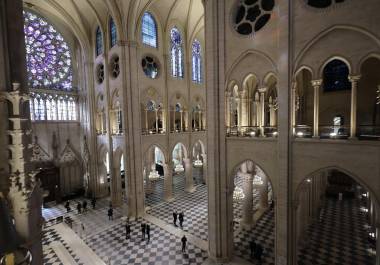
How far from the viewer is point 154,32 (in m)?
17.3

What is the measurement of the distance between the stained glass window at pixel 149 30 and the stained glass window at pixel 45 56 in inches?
360

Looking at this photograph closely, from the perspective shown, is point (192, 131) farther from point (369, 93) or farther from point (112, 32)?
point (369, 93)

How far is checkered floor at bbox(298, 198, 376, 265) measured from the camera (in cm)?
1028

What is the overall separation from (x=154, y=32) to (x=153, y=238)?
612 inches

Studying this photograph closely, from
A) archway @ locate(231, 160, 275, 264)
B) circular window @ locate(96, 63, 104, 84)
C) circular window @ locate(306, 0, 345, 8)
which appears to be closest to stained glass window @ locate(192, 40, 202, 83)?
circular window @ locate(96, 63, 104, 84)

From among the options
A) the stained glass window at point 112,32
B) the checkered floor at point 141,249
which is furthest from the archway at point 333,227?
the stained glass window at point 112,32

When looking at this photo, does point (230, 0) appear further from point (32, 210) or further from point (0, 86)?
point (32, 210)

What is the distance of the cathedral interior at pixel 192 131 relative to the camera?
251 inches

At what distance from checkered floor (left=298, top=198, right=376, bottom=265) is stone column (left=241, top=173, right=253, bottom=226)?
11.1ft

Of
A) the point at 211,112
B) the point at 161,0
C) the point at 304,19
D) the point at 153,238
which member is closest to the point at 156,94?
the point at 161,0

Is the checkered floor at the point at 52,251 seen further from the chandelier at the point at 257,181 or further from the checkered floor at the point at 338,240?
the checkered floor at the point at 338,240

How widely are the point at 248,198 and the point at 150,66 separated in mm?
12632

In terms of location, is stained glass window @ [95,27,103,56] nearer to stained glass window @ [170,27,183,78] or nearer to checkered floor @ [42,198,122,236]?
stained glass window @ [170,27,183,78]

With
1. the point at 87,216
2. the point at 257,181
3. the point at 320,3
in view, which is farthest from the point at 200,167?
the point at 320,3
